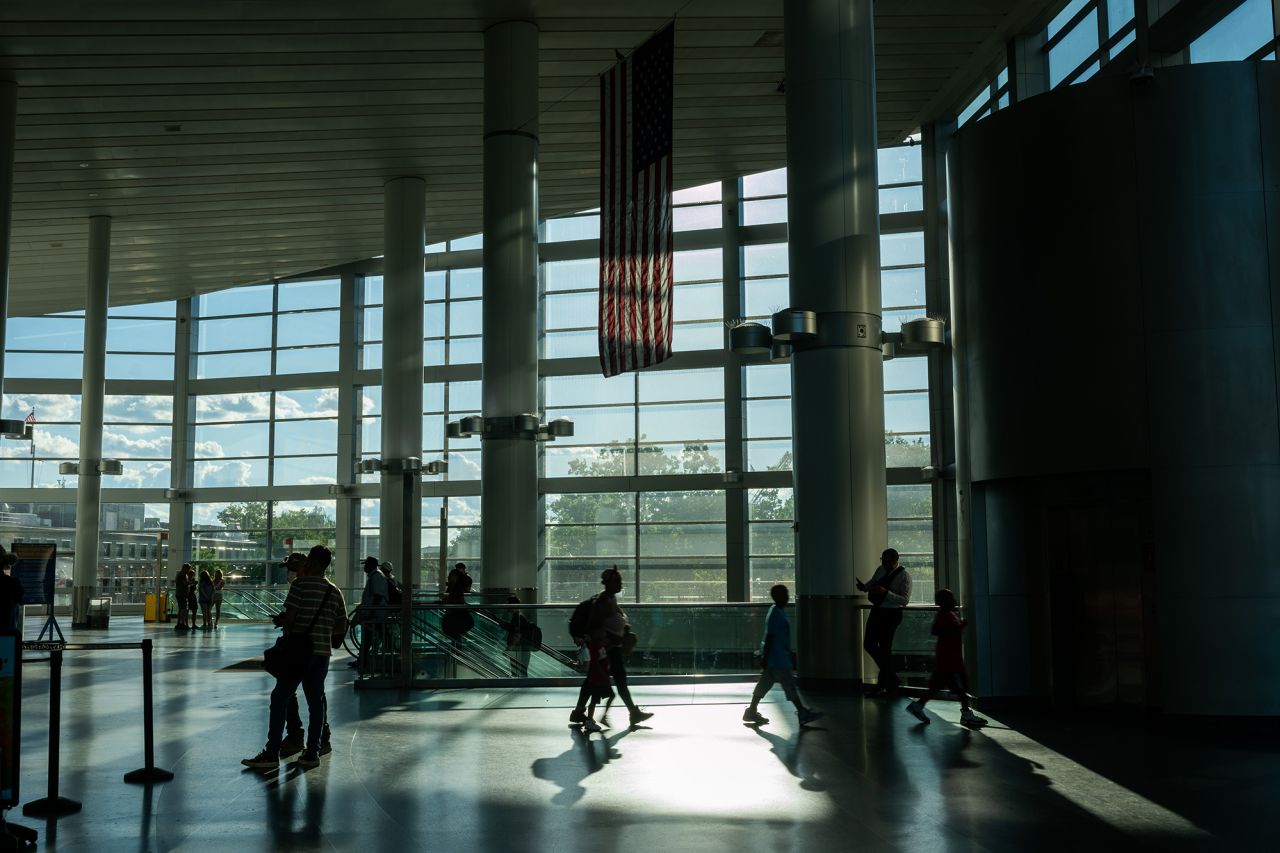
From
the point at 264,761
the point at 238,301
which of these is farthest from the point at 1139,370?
the point at 238,301

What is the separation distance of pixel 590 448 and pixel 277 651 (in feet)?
Result: 83.2

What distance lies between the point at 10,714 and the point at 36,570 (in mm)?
16018

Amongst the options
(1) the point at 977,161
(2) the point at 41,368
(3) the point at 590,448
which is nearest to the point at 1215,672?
(1) the point at 977,161

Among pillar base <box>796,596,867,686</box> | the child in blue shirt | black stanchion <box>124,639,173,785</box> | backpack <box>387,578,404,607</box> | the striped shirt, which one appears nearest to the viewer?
black stanchion <box>124,639,173,785</box>

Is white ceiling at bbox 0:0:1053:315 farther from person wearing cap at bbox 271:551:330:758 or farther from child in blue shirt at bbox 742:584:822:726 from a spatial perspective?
person wearing cap at bbox 271:551:330:758

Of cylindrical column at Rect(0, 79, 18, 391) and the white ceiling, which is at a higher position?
the white ceiling

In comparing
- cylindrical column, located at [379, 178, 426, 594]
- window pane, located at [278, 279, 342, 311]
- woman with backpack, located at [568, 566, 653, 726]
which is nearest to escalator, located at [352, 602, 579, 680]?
woman with backpack, located at [568, 566, 653, 726]

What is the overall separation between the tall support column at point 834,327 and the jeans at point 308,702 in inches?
237

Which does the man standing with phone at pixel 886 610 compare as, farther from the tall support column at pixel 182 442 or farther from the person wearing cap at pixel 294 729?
the tall support column at pixel 182 442

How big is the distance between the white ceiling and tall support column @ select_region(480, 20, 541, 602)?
157cm

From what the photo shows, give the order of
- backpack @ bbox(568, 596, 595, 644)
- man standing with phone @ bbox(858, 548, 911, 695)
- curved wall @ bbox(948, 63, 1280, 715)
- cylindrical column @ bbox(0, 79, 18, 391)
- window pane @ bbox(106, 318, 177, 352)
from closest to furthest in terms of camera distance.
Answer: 1. curved wall @ bbox(948, 63, 1280, 715)
2. backpack @ bbox(568, 596, 595, 644)
3. man standing with phone @ bbox(858, 548, 911, 695)
4. cylindrical column @ bbox(0, 79, 18, 391)
5. window pane @ bbox(106, 318, 177, 352)

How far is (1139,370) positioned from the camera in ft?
35.1

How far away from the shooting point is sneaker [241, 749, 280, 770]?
8.62 metres

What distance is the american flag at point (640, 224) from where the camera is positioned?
49.2ft
